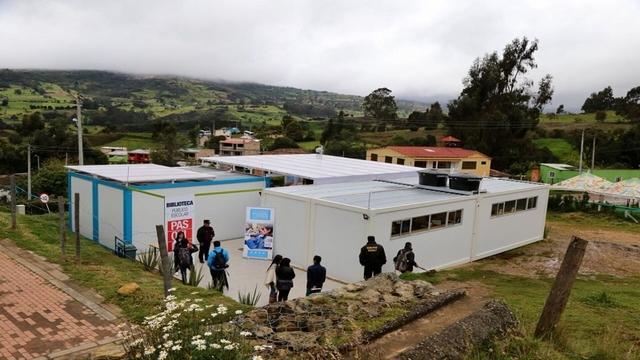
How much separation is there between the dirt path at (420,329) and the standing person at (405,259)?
208 inches

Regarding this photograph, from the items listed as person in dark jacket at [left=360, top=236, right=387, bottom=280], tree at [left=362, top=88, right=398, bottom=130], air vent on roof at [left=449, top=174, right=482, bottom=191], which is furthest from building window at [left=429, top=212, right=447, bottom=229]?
tree at [left=362, top=88, right=398, bottom=130]

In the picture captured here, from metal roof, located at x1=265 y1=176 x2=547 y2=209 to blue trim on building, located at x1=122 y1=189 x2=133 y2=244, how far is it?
4.25 metres

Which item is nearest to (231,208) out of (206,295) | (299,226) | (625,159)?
(299,226)

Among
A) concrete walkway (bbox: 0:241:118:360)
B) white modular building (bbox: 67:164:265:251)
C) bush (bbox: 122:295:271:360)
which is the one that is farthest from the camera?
white modular building (bbox: 67:164:265:251)

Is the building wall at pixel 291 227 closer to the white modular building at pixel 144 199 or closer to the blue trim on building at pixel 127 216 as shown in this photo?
the white modular building at pixel 144 199

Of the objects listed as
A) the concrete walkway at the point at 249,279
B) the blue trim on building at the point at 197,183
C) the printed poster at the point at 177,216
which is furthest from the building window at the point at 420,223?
the blue trim on building at the point at 197,183

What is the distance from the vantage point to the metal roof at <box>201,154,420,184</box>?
774 inches

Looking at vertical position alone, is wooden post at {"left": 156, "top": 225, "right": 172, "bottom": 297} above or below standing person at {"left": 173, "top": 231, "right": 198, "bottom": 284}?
above

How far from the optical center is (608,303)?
11156 millimetres

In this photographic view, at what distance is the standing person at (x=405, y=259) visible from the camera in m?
12.9

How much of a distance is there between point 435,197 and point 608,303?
19.5 feet

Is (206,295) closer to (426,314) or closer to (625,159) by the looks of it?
(426,314)

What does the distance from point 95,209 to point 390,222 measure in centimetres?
1055

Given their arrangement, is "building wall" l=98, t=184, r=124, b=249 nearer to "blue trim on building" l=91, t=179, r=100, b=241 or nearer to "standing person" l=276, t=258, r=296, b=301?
"blue trim on building" l=91, t=179, r=100, b=241
